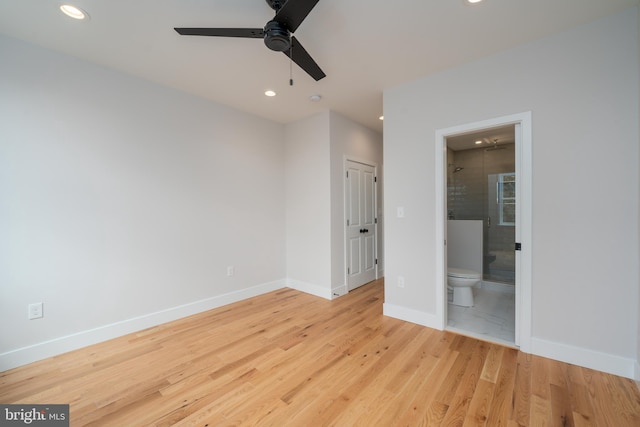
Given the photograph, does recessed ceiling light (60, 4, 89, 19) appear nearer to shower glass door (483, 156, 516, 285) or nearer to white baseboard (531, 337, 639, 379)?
white baseboard (531, 337, 639, 379)

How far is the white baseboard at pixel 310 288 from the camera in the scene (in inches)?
146

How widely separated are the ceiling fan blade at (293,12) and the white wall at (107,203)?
213 centimetres

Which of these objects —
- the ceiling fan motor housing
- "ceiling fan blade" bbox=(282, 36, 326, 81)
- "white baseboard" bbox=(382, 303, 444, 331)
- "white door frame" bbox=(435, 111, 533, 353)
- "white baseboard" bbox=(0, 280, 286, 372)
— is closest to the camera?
the ceiling fan motor housing

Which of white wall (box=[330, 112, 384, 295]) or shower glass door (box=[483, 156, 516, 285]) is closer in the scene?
white wall (box=[330, 112, 384, 295])

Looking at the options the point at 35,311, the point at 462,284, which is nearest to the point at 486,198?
the point at 462,284

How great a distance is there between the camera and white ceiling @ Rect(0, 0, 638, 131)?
1.83 m

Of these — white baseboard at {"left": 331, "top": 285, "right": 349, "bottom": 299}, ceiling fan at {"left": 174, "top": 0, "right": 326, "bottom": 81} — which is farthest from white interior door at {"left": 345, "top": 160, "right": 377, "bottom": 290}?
ceiling fan at {"left": 174, "top": 0, "right": 326, "bottom": 81}

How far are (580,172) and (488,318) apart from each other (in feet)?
5.82

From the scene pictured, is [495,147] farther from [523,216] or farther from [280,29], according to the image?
[280,29]

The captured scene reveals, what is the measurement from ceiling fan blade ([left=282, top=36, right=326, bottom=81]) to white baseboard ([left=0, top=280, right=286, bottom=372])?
2.91 meters

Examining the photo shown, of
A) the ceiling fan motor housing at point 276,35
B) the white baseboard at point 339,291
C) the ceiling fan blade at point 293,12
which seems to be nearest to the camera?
the ceiling fan blade at point 293,12

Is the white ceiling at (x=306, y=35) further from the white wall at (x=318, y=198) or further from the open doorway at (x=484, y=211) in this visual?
the open doorway at (x=484, y=211)

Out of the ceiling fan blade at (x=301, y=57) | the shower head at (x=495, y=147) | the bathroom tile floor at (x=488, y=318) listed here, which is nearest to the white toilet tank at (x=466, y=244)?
the bathroom tile floor at (x=488, y=318)

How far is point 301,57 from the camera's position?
183cm
